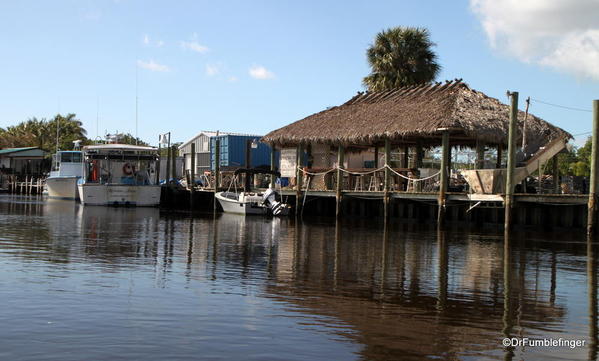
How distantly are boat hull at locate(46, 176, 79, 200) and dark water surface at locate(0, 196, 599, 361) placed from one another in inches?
1107

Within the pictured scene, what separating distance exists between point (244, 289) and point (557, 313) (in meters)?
4.96

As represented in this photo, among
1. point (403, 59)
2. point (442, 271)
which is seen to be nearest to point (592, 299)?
point (442, 271)

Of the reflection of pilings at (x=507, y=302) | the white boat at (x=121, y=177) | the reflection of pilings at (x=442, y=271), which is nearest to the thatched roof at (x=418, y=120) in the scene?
the reflection of pilings at (x=442, y=271)

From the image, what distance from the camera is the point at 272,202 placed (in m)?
34.5

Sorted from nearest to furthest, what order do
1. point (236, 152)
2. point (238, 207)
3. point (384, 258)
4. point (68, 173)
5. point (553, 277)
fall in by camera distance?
1. point (553, 277)
2. point (384, 258)
3. point (238, 207)
4. point (68, 173)
5. point (236, 152)

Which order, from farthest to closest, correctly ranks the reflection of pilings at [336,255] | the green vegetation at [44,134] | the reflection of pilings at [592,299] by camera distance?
1. the green vegetation at [44,134]
2. the reflection of pilings at [336,255]
3. the reflection of pilings at [592,299]

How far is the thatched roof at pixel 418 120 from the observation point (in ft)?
92.1

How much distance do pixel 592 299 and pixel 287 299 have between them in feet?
17.0

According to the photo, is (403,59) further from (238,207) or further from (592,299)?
(592,299)

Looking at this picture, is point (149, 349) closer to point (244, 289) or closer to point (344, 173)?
point (244, 289)

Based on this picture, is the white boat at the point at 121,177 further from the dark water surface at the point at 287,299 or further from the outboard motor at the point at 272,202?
the dark water surface at the point at 287,299

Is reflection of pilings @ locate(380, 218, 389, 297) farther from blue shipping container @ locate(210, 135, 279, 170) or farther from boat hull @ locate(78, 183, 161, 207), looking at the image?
blue shipping container @ locate(210, 135, 279, 170)

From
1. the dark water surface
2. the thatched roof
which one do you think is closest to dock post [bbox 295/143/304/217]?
the thatched roof

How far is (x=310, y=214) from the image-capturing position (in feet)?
122
